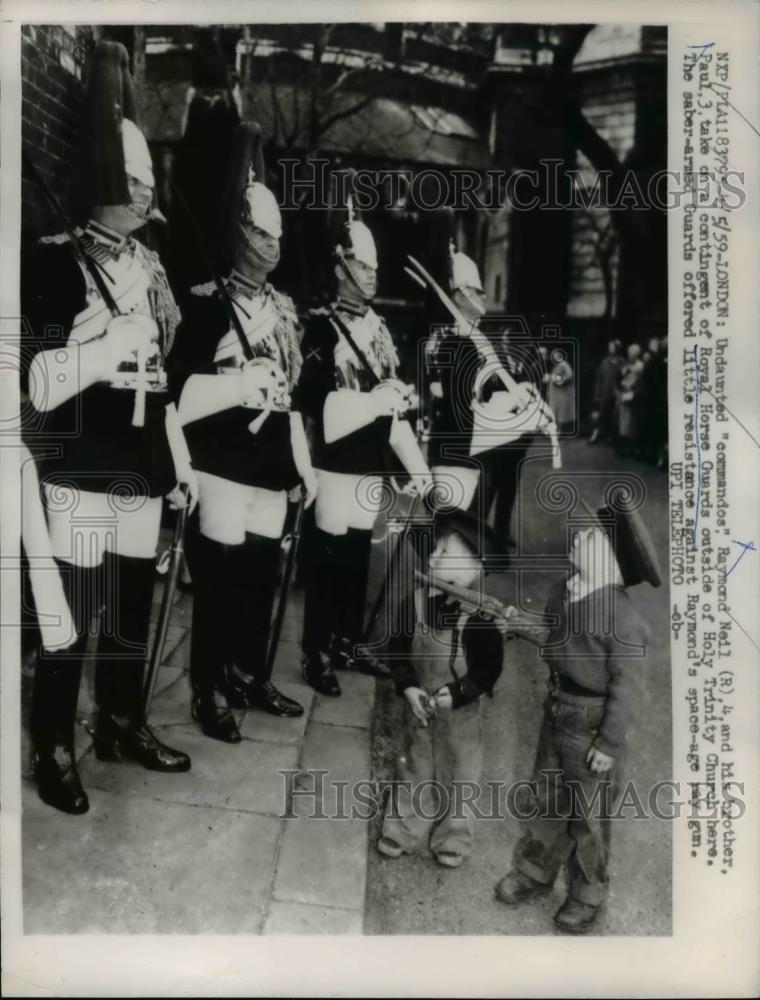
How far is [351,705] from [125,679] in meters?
0.56

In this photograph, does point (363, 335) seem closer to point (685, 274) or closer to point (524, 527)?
point (524, 527)

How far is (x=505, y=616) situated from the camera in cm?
189

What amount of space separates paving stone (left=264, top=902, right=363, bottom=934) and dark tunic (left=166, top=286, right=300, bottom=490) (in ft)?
A: 3.31

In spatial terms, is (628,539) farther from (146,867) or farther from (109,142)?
(109,142)

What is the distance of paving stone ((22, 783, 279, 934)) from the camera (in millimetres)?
1835

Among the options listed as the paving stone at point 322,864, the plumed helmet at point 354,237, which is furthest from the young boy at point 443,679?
the plumed helmet at point 354,237

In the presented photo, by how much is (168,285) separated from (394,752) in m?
1.26

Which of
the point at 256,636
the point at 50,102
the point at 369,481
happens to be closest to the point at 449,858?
the point at 256,636

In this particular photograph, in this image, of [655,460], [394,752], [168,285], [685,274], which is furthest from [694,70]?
[394,752]

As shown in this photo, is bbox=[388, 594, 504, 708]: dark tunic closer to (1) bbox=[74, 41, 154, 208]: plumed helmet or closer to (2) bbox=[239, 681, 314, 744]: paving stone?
(2) bbox=[239, 681, 314, 744]: paving stone

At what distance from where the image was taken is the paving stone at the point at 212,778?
6.10 feet

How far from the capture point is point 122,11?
1.87 meters

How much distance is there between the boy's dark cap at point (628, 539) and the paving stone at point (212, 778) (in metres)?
0.93

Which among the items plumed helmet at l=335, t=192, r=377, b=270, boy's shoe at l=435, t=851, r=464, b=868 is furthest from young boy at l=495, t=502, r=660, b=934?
plumed helmet at l=335, t=192, r=377, b=270
